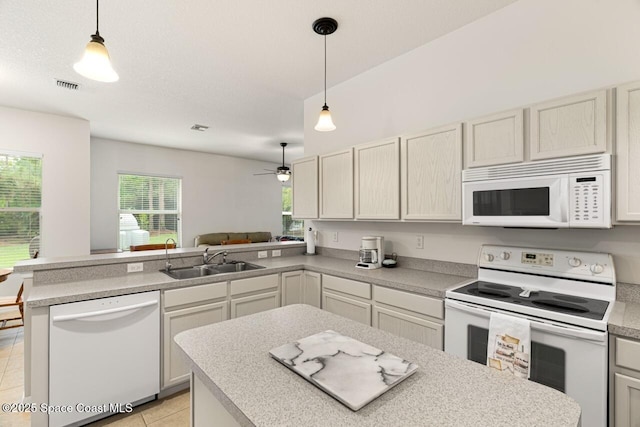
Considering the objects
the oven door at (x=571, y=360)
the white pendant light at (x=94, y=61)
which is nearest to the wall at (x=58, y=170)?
the white pendant light at (x=94, y=61)

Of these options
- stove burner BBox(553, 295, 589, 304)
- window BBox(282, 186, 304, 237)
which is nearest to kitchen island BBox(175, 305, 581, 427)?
stove burner BBox(553, 295, 589, 304)

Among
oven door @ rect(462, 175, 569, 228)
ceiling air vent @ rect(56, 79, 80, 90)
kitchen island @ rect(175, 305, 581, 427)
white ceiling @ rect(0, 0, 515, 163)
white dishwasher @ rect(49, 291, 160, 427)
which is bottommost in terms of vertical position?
white dishwasher @ rect(49, 291, 160, 427)

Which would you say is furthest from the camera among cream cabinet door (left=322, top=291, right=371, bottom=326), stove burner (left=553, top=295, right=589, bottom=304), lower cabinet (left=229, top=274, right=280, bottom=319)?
lower cabinet (left=229, top=274, right=280, bottom=319)

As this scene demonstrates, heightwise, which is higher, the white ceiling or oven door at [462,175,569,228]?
the white ceiling

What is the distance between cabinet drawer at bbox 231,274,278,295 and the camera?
2566 mm

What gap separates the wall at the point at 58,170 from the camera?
3.98m

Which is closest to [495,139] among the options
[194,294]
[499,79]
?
[499,79]

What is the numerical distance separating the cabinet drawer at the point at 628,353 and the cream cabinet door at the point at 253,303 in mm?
2300

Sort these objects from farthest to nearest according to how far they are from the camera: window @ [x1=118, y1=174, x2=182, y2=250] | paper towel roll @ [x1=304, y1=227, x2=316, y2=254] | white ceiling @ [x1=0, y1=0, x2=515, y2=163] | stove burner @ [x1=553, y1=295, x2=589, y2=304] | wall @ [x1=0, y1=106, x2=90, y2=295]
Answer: window @ [x1=118, y1=174, x2=182, y2=250], wall @ [x1=0, y1=106, x2=90, y2=295], paper towel roll @ [x1=304, y1=227, x2=316, y2=254], white ceiling @ [x1=0, y1=0, x2=515, y2=163], stove burner @ [x1=553, y1=295, x2=589, y2=304]

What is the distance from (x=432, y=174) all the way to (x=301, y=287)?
5.43 ft

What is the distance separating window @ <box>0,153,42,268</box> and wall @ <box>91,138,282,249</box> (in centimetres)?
117

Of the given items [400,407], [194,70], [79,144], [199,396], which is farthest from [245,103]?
[400,407]

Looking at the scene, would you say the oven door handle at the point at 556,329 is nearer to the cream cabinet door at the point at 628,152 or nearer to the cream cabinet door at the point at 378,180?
the cream cabinet door at the point at 628,152

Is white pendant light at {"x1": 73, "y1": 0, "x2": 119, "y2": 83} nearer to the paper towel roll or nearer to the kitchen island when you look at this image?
the kitchen island
